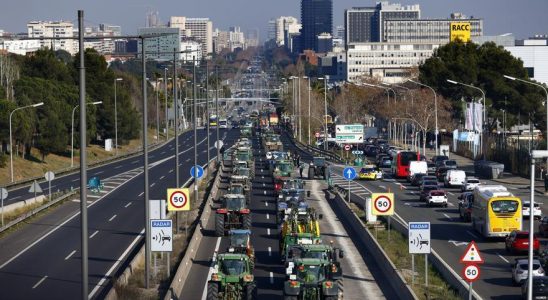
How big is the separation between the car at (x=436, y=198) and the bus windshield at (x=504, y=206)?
52.5 feet

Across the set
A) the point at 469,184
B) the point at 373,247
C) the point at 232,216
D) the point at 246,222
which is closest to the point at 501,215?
the point at 373,247

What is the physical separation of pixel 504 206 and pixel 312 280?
18797mm

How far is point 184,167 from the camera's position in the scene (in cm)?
9450

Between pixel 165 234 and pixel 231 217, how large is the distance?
1578cm

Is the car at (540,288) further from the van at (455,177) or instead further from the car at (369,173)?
the car at (369,173)

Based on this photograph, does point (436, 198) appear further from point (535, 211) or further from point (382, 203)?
point (382, 203)

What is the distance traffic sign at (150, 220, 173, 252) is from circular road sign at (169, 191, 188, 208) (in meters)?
7.03

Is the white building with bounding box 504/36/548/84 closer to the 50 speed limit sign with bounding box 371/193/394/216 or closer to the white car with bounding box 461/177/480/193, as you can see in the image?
the white car with bounding box 461/177/480/193

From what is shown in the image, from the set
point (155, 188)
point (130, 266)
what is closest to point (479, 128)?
point (155, 188)

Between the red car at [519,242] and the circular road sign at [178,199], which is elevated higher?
the circular road sign at [178,199]

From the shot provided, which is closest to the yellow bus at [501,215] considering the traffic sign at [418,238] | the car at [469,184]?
the traffic sign at [418,238]

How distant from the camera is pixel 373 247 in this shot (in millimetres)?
42125

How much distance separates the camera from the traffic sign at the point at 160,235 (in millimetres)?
32031

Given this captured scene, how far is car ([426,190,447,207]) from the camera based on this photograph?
62.4m
